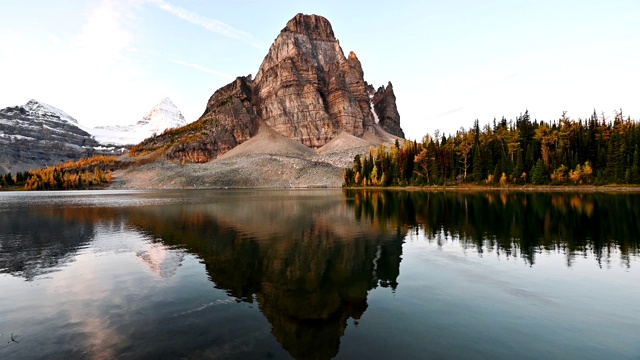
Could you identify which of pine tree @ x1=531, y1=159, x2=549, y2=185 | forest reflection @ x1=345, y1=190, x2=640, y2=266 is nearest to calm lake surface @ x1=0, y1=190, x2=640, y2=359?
forest reflection @ x1=345, y1=190, x2=640, y2=266

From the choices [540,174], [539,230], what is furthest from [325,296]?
[540,174]

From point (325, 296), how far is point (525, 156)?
144122 mm

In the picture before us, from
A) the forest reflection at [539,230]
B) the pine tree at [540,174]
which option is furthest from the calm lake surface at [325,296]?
the pine tree at [540,174]

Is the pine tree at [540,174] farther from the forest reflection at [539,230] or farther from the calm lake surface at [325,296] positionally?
the calm lake surface at [325,296]

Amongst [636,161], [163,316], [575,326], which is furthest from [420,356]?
[636,161]

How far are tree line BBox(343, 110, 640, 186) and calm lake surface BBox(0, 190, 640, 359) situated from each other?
10422 cm

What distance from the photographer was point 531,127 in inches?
5733

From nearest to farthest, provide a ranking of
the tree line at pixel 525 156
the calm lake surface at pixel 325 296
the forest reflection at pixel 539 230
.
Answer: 1. the calm lake surface at pixel 325 296
2. the forest reflection at pixel 539 230
3. the tree line at pixel 525 156

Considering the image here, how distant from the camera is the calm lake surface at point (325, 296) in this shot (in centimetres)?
1248

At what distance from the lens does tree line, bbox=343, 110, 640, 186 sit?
392ft

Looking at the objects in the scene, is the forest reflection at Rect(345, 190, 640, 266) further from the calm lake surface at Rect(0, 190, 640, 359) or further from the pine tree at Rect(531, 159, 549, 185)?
the pine tree at Rect(531, 159, 549, 185)

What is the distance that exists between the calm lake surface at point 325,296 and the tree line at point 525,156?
10422cm

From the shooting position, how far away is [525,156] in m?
135

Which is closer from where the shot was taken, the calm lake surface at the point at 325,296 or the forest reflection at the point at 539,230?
the calm lake surface at the point at 325,296
